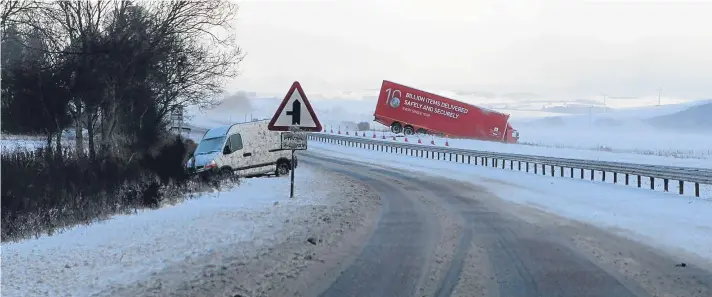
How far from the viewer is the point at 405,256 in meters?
8.78

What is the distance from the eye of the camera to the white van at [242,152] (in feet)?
71.8

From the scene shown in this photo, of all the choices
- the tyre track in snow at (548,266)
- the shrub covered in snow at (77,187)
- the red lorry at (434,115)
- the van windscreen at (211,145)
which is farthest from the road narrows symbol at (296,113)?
the red lorry at (434,115)

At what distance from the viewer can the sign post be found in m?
14.5

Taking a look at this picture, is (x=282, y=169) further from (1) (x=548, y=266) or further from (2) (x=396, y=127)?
(2) (x=396, y=127)

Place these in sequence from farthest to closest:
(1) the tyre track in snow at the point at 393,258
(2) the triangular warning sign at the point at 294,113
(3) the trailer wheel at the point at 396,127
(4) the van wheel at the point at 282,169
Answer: (3) the trailer wheel at the point at 396,127 < (4) the van wheel at the point at 282,169 < (2) the triangular warning sign at the point at 294,113 < (1) the tyre track in snow at the point at 393,258

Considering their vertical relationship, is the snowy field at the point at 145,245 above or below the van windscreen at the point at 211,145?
below

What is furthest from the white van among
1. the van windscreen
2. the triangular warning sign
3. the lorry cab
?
the lorry cab

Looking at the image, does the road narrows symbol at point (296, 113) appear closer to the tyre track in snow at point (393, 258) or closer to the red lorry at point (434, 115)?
the tyre track in snow at point (393, 258)

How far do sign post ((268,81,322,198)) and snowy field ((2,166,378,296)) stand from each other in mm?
1502

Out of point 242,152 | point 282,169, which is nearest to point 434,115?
point 282,169

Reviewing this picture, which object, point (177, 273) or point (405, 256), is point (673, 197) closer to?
point (405, 256)

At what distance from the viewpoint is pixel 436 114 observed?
4469cm

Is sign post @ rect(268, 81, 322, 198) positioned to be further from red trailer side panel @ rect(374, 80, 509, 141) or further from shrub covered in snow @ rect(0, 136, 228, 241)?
red trailer side panel @ rect(374, 80, 509, 141)

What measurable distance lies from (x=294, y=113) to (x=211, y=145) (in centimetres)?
904
